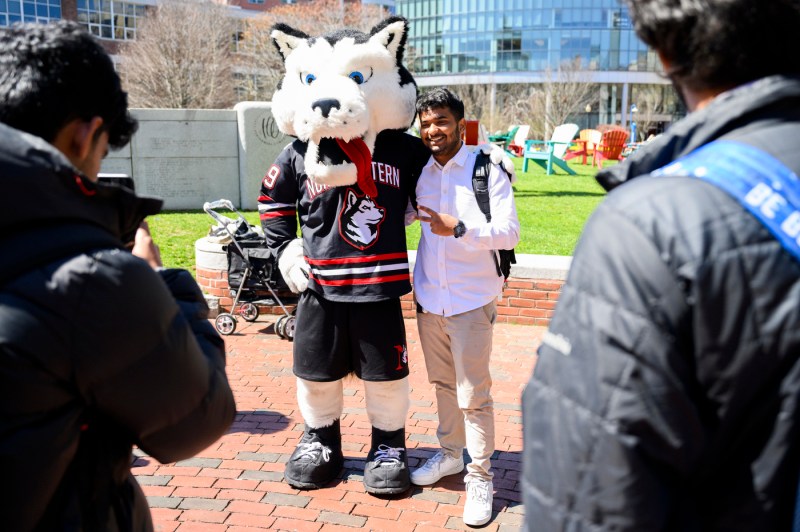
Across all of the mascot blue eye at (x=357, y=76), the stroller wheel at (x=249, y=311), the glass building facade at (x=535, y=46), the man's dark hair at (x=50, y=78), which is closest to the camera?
the man's dark hair at (x=50, y=78)

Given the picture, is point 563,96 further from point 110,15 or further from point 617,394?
Answer: point 617,394

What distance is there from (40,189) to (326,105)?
2449mm

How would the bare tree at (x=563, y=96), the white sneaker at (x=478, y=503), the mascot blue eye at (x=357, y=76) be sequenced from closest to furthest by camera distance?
1. the white sneaker at (x=478, y=503)
2. the mascot blue eye at (x=357, y=76)
3. the bare tree at (x=563, y=96)

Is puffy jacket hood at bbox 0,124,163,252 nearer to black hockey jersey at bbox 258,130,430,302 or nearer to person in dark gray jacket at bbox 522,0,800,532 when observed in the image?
person in dark gray jacket at bbox 522,0,800,532

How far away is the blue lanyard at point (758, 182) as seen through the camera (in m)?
1.21

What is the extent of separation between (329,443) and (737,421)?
3133 millimetres

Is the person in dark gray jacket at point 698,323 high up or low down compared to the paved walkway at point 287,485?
up

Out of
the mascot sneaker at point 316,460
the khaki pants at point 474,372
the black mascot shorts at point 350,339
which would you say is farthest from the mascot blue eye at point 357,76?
the mascot sneaker at point 316,460

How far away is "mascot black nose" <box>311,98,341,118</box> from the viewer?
377cm

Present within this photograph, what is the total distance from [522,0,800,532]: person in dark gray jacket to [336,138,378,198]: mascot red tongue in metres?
2.57

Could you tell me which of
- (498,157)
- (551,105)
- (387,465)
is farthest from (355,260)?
(551,105)

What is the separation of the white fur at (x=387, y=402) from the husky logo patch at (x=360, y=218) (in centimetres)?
78

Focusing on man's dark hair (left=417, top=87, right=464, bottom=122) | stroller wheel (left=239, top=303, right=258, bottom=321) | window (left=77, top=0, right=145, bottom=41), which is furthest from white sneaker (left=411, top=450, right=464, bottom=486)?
window (left=77, top=0, right=145, bottom=41)

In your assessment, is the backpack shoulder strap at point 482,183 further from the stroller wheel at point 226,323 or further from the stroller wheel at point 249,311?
the stroller wheel at point 249,311
